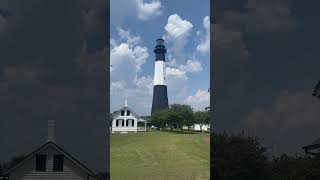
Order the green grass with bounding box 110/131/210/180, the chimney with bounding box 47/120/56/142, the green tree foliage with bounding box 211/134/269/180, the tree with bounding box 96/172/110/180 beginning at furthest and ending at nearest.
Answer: the green grass with bounding box 110/131/210/180, the tree with bounding box 96/172/110/180, the chimney with bounding box 47/120/56/142, the green tree foliage with bounding box 211/134/269/180

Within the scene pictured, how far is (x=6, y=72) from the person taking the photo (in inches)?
476

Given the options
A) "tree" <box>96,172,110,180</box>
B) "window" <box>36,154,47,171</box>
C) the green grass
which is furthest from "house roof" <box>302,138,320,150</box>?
"window" <box>36,154,47,171</box>

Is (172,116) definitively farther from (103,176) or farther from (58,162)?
(58,162)

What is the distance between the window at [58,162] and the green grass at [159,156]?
169 centimetres

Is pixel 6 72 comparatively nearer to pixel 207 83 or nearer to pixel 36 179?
pixel 36 179

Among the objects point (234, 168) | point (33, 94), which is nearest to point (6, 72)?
point (33, 94)

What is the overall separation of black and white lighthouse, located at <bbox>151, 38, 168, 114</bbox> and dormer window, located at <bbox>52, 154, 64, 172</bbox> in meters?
5.37

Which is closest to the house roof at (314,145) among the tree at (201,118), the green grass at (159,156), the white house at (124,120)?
the green grass at (159,156)

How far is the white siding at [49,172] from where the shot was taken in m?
11.5

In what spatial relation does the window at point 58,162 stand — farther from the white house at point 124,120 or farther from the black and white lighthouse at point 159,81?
the black and white lighthouse at point 159,81

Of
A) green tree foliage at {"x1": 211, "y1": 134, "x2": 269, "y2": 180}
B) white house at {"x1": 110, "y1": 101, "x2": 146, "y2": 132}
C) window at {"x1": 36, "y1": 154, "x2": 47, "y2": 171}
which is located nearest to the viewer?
green tree foliage at {"x1": 211, "y1": 134, "x2": 269, "y2": 180}

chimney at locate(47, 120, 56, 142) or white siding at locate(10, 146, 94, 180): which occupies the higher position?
chimney at locate(47, 120, 56, 142)

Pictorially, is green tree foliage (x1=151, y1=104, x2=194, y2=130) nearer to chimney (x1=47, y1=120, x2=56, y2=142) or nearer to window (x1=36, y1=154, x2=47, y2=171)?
chimney (x1=47, y1=120, x2=56, y2=142)

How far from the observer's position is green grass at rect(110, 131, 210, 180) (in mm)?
13340
